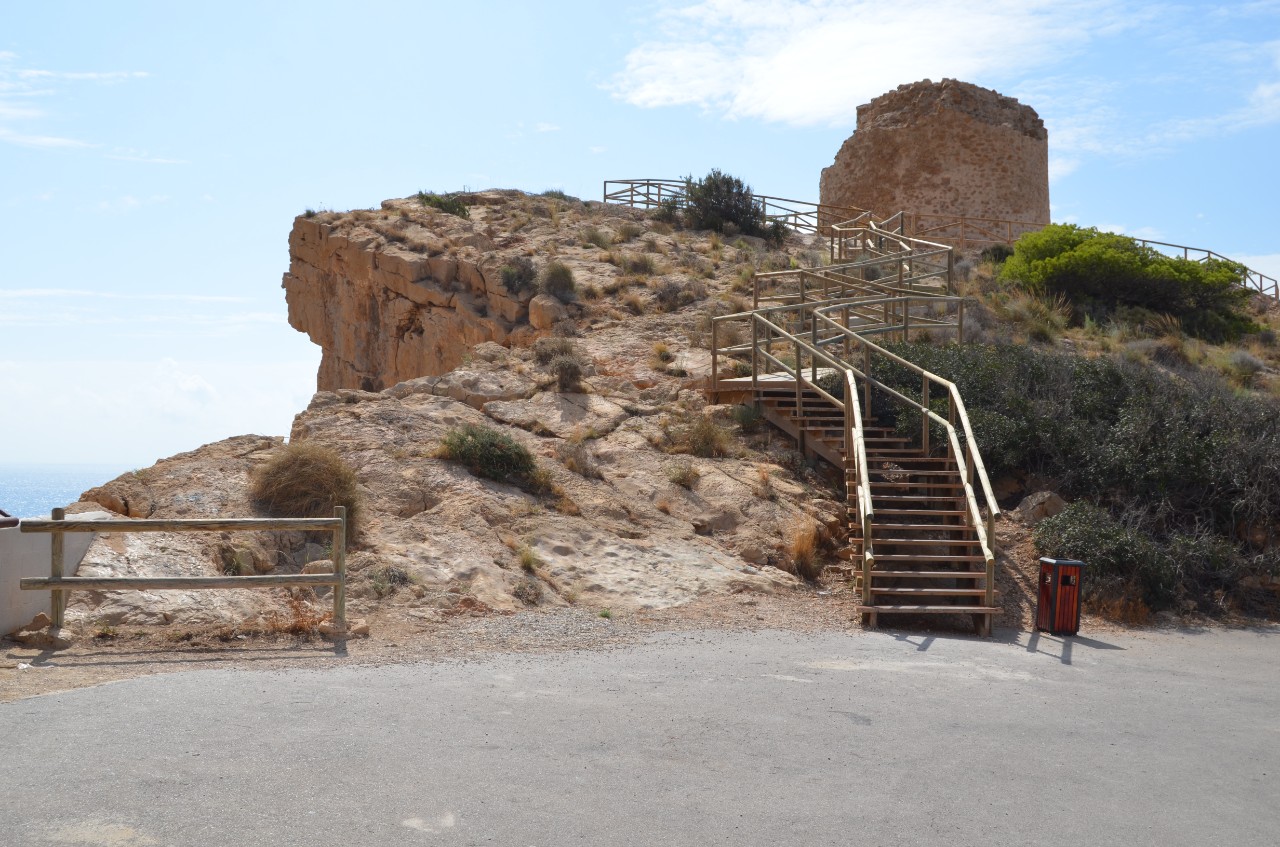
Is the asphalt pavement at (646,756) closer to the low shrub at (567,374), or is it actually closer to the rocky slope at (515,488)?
the rocky slope at (515,488)

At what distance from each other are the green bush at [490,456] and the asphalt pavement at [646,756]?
5019 mm

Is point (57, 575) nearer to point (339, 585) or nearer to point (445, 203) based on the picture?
point (339, 585)

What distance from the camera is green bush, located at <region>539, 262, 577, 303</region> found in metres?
22.6

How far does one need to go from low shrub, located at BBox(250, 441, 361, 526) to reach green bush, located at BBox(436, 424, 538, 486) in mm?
1744

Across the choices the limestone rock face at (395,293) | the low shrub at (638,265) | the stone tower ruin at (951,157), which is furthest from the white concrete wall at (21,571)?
the stone tower ruin at (951,157)

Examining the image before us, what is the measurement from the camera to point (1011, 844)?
16.0 feet

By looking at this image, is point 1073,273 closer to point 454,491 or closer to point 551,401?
point 551,401

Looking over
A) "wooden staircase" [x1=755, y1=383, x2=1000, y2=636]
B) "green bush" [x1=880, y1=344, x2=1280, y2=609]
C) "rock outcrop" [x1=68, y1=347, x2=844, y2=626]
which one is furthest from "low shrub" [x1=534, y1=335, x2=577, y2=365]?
"green bush" [x1=880, y1=344, x2=1280, y2=609]

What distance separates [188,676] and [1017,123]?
35.8m

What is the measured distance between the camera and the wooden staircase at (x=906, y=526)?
1073 cm

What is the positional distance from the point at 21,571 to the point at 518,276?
15.3 metres

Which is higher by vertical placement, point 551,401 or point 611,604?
point 551,401

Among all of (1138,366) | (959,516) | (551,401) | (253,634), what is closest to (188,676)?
(253,634)

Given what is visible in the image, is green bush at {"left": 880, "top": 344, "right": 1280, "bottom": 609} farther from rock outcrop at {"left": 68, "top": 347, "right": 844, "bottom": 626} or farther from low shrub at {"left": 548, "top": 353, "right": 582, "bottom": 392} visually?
low shrub at {"left": 548, "top": 353, "right": 582, "bottom": 392}
